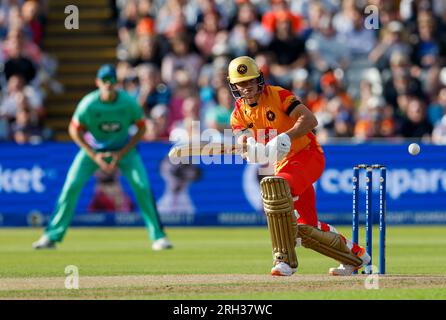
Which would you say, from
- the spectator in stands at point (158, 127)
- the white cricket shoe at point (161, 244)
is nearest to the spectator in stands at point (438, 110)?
the spectator in stands at point (158, 127)

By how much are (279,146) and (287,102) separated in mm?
610

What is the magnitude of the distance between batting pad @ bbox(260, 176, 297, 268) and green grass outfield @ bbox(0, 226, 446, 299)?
14.4 inches

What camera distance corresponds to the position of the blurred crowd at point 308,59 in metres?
20.8

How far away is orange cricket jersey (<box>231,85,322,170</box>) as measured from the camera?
34.2 feet

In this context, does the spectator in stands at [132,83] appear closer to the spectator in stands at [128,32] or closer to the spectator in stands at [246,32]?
the spectator in stands at [128,32]

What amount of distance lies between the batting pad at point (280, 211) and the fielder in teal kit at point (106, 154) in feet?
17.1

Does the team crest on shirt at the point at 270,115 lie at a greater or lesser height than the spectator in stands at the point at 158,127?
greater

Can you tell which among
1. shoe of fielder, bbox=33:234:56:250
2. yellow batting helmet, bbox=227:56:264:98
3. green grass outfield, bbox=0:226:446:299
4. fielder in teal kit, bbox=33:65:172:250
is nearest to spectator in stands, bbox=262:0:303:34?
green grass outfield, bbox=0:226:446:299

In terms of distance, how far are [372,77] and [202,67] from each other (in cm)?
318

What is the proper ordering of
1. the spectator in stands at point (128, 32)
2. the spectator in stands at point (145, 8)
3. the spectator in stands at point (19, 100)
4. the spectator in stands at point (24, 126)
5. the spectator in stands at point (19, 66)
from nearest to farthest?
the spectator in stands at point (24, 126) < the spectator in stands at point (19, 100) < the spectator in stands at point (19, 66) < the spectator in stands at point (128, 32) < the spectator in stands at point (145, 8)

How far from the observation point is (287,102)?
10352 millimetres

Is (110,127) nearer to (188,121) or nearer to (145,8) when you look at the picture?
(188,121)

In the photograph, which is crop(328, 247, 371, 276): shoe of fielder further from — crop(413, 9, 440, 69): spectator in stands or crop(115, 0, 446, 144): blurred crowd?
crop(413, 9, 440, 69): spectator in stands

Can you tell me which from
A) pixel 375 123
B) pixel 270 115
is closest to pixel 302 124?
pixel 270 115
